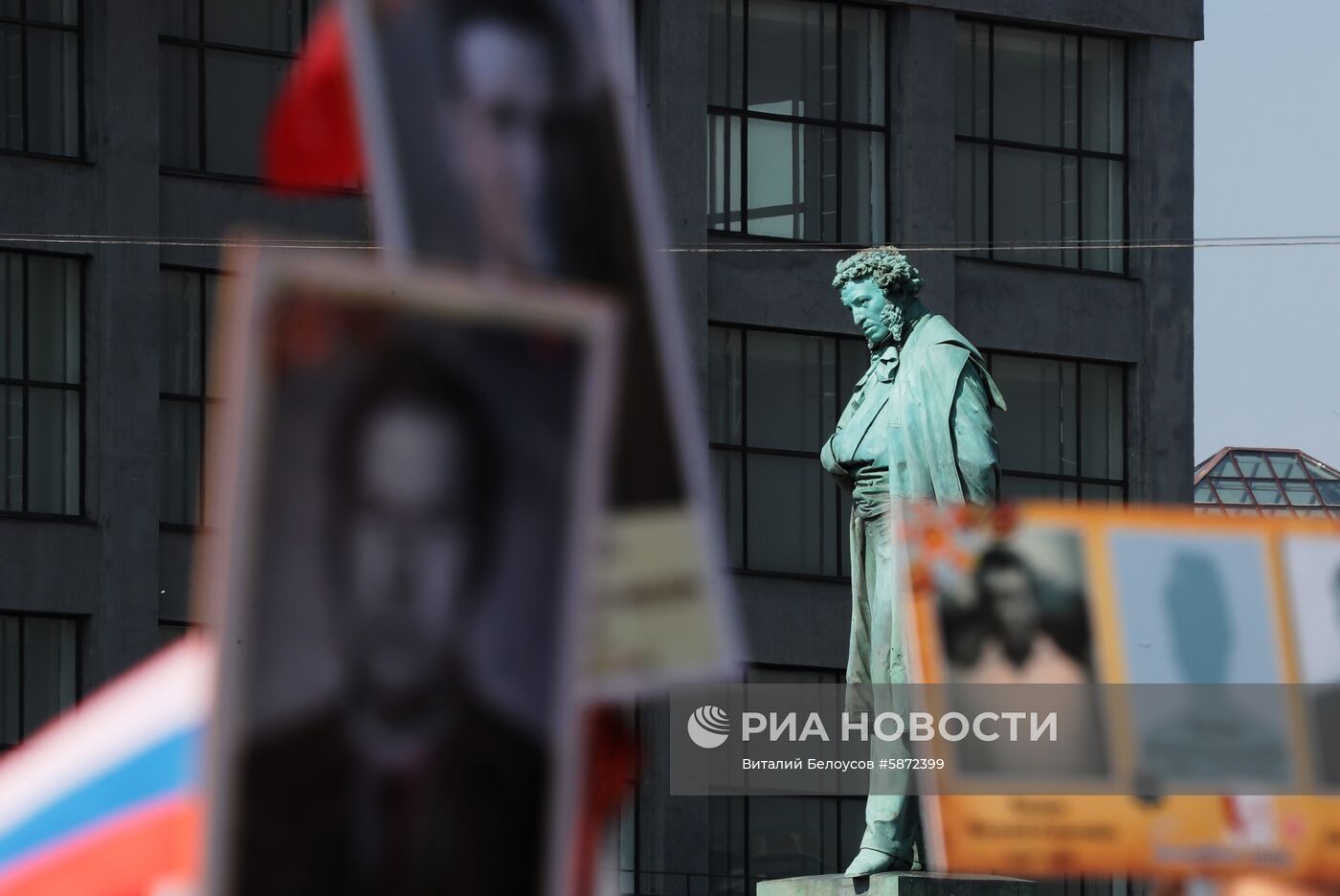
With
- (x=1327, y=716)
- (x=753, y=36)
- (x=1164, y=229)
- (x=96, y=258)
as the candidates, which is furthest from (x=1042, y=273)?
(x=1327, y=716)

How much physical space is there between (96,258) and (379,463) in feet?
109

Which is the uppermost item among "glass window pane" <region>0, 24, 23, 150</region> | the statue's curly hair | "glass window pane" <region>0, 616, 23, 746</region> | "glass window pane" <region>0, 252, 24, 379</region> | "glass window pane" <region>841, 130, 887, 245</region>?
"glass window pane" <region>841, 130, 887, 245</region>

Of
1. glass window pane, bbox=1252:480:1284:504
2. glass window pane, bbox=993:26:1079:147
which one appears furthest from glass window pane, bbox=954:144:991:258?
glass window pane, bbox=1252:480:1284:504

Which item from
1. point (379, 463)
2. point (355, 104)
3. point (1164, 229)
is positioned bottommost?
point (379, 463)

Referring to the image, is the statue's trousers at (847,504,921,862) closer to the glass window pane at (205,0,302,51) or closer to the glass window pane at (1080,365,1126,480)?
the glass window pane at (205,0,302,51)

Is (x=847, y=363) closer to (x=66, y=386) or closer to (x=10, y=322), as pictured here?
(x=66, y=386)

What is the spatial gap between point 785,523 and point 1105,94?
24.9 ft

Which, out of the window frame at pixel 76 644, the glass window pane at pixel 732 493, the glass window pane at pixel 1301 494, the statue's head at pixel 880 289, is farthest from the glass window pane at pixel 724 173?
the glass window pane at pixel 1301 494

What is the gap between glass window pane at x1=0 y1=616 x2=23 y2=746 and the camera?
120ft

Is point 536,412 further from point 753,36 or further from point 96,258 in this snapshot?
point 753,36

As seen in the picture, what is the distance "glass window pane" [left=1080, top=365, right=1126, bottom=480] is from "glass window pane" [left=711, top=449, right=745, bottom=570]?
508 cm

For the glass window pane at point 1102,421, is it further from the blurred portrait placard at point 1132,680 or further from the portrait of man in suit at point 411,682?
the portrait of man in suit at point 411,682

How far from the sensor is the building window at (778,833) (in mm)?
40094

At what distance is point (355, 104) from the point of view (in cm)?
509
